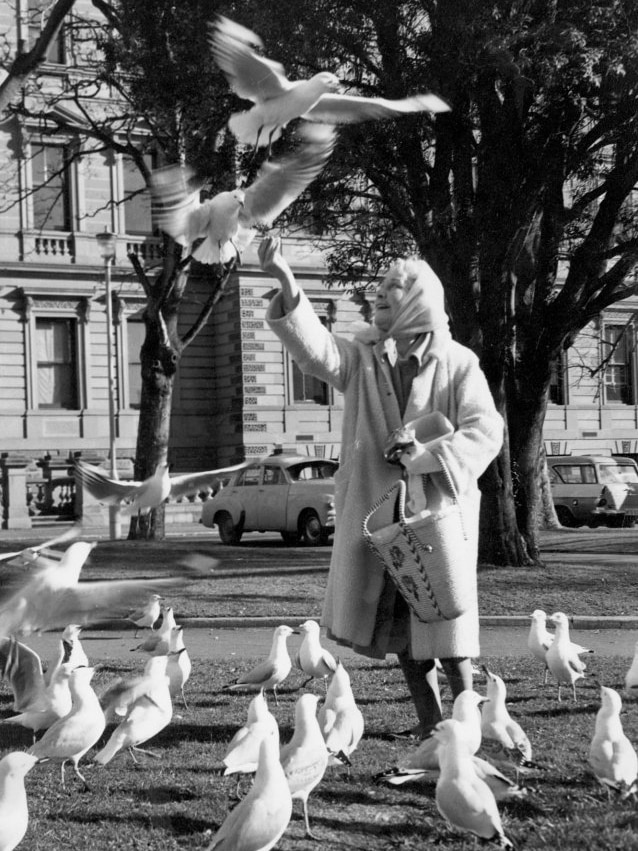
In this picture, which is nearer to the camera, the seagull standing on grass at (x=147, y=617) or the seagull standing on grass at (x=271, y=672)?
the seagull standing on grass at (x=271, y=672)

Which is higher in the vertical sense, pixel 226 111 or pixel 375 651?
pixel 226 111

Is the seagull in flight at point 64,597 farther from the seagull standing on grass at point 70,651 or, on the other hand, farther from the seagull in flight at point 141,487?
the seagull in flight at point 141,487

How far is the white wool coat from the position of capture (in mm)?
5289

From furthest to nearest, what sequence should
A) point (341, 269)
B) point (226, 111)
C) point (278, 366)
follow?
point (278, 366)
point (341, 269)
point (226, 111)

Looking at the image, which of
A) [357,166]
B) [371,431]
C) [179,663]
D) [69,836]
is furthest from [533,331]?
[69,836]

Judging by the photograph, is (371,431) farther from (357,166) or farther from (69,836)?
(357,166)

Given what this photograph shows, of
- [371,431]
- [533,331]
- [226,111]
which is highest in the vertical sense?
[226,111]

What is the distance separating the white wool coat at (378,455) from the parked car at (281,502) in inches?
657

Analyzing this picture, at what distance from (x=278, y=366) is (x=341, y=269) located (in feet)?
66.8

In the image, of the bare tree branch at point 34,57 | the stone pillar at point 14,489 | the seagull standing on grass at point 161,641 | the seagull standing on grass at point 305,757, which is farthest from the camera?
the stone pillar at point 14,489

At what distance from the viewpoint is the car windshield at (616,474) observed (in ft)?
93.9

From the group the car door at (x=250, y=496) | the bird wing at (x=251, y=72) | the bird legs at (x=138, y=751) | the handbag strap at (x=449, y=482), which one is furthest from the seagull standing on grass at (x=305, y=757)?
the car door at (x=250, y=496)

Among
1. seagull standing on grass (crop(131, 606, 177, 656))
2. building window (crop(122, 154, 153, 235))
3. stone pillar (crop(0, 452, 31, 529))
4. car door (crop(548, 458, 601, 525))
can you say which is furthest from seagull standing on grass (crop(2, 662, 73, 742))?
building window (crop(122, 154, 153, 235))

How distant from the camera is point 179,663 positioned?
7.36m
